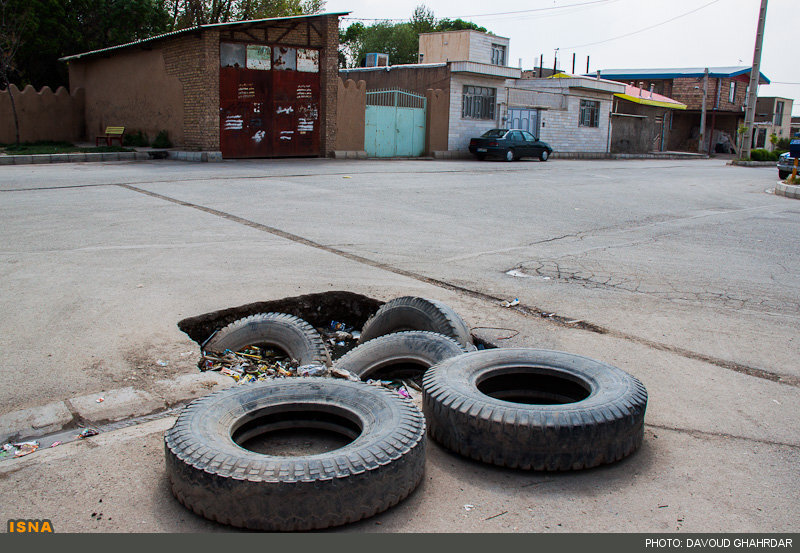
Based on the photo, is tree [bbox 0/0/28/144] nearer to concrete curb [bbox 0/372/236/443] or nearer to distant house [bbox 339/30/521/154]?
distant house [bbox 339/30/521/154]

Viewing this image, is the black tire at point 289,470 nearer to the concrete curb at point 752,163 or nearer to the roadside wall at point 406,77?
the roadside wall at point 406,77

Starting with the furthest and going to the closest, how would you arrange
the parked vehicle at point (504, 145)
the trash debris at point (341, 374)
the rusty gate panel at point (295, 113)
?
the parked vehicle at point (504, 145)
the rusty gate panel at point (295, 113)
the trash debris at point (341, 374)

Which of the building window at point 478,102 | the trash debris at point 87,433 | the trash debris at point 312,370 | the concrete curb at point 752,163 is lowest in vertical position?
the trash debris at point 87,433

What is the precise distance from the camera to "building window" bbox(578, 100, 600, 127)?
36938mm

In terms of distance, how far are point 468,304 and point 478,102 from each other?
26.3 metres

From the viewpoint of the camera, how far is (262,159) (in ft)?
70.0

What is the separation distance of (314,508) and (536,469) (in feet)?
3.25

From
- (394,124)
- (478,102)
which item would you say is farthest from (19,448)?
(478,102)

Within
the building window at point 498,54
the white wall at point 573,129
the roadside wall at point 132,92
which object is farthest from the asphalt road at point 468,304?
the building window at point 498,54

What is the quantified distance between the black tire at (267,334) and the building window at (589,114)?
34995 mm

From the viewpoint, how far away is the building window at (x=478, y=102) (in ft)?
96.5

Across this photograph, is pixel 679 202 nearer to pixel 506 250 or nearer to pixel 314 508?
pixel 506 250

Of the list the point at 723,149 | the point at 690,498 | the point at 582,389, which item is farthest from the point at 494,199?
the point at 723,149

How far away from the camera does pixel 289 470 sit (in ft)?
7.86
